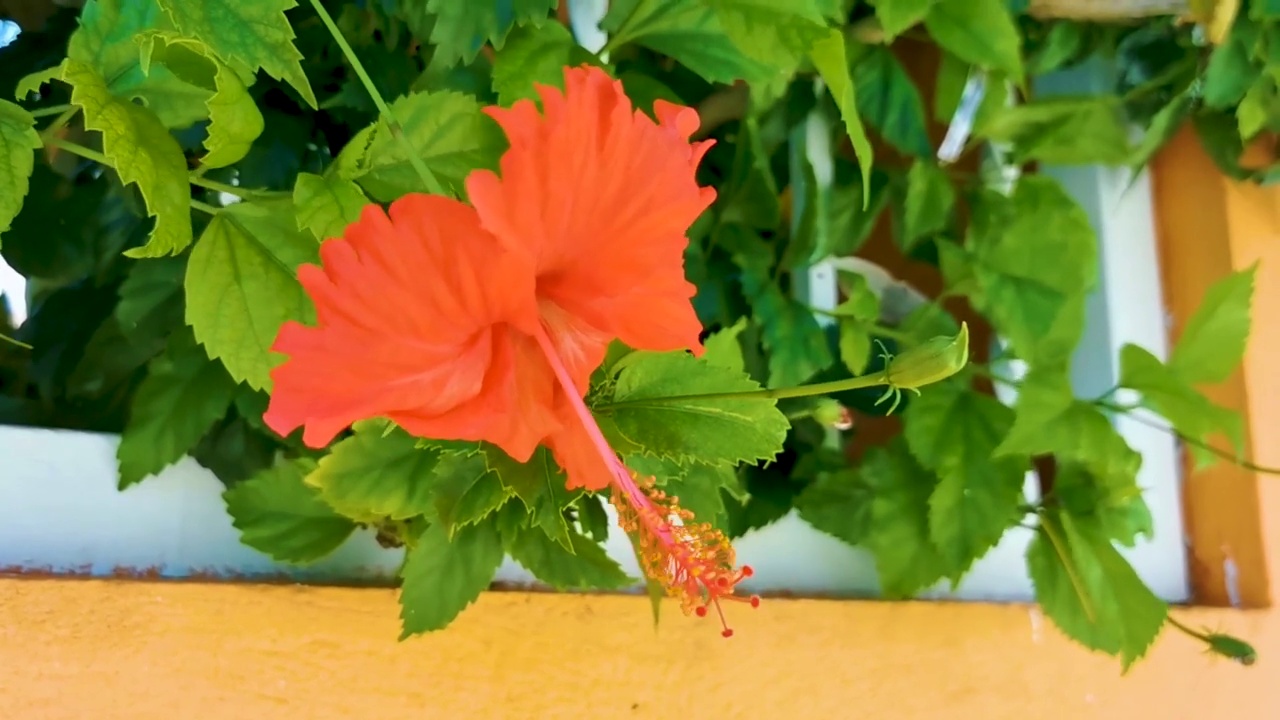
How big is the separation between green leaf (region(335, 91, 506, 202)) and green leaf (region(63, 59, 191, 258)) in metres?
0.07

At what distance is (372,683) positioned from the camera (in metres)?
0.51

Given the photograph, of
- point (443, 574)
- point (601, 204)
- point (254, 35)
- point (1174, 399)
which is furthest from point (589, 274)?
point (1174, 399)

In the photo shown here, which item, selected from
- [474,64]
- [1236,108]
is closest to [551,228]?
[474,64]

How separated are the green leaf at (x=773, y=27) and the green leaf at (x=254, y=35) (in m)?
0.22

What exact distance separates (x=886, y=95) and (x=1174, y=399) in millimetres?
327

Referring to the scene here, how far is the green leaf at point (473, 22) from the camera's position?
44 centimetres

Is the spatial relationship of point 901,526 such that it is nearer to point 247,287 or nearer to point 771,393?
point 771,393

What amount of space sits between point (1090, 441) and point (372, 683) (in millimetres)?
498

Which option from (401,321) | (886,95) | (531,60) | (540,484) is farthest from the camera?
(886,95)

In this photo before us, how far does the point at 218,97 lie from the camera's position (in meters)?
0.32

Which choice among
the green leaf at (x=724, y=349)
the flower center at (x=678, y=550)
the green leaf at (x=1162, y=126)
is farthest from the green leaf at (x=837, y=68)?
the green leaf at (x=1162, y=126)

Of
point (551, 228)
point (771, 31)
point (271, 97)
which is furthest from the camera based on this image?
point (271, 97)

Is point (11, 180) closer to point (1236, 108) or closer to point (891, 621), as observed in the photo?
point (891, 621)

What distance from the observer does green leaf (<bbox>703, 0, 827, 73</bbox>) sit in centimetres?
43
